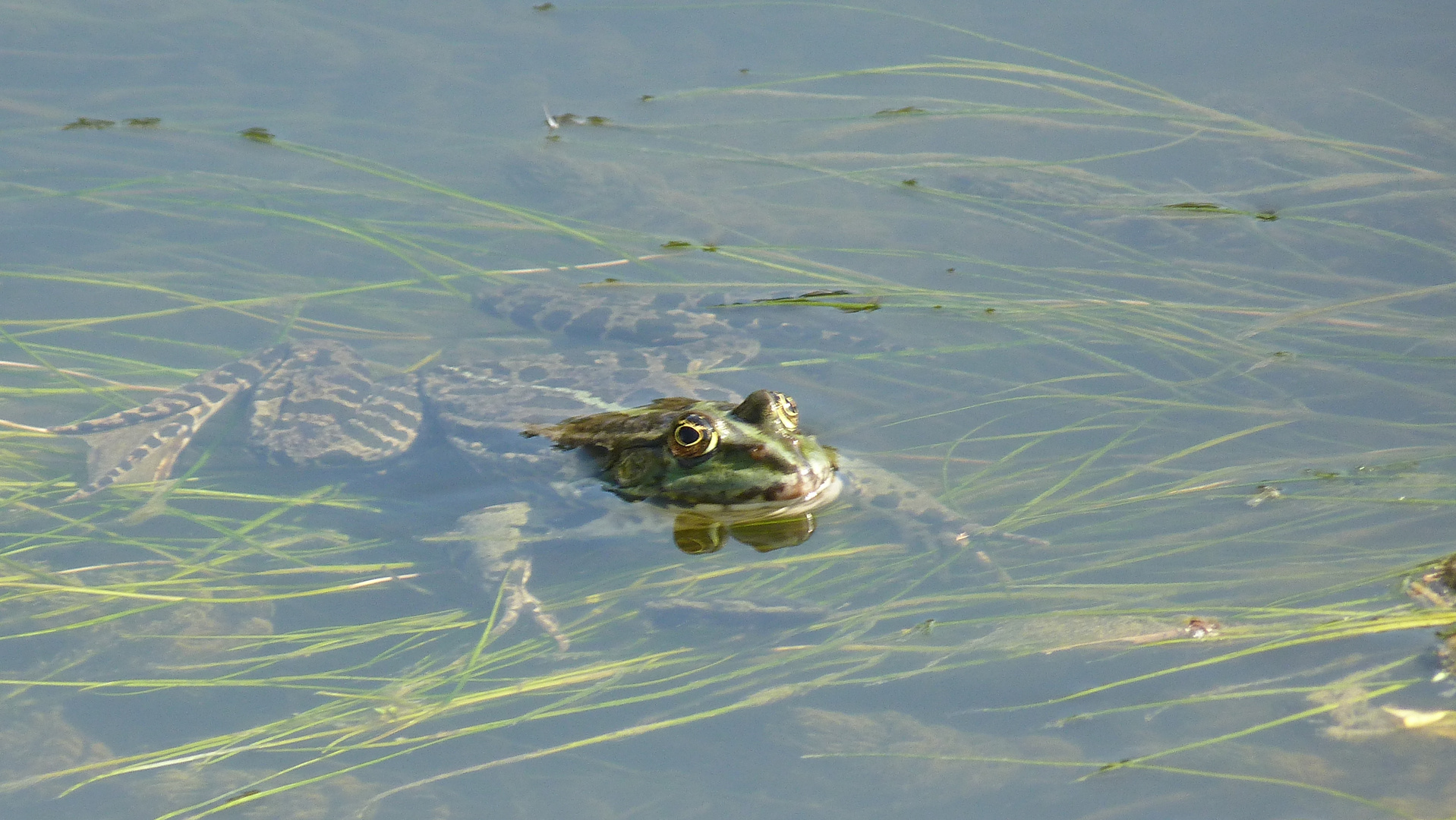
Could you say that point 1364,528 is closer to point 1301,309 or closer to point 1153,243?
point 1301,309

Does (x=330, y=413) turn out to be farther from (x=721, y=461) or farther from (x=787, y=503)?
(x=787, y=503)

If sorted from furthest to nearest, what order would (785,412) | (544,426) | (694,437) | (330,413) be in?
(330,413), (544,426), (785,412), (694,437)

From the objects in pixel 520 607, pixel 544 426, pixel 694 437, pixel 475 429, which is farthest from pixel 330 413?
pixel 694 437

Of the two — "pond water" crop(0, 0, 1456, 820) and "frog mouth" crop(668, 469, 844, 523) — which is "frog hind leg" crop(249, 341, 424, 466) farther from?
"frog mouth" crop(668, 469, 844, 523)

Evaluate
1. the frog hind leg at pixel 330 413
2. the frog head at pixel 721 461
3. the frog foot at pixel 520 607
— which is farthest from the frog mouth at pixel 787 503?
the frog hind leg at pixel 330 413

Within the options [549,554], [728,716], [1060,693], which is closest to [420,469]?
[549,554]

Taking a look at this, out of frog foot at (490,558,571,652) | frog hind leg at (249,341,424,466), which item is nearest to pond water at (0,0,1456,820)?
frog foot at (490,558,571,652)
